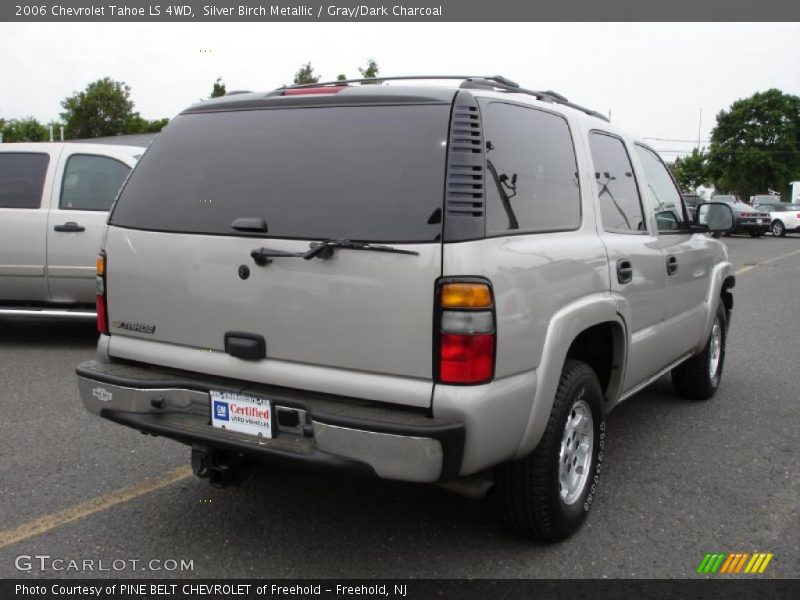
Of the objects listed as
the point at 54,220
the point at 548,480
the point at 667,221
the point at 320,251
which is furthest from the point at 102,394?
the point at 54,220

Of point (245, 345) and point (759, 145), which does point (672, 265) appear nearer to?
point (245, 345)

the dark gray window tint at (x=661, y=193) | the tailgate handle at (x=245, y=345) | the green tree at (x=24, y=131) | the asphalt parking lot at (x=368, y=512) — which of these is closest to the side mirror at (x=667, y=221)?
the dark gray window tint at (x=661, y=193)

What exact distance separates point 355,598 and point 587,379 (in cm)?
133

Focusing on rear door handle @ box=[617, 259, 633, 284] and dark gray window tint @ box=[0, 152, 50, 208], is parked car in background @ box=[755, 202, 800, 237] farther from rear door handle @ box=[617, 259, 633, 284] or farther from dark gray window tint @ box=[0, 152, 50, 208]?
rear door handle @ box=[617, 259, 633, 284]

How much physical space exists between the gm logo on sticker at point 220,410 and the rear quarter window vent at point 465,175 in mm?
1091

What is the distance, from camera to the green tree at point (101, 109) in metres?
45.3

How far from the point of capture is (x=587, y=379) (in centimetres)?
334

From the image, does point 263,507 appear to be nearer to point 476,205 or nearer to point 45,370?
point 476,205

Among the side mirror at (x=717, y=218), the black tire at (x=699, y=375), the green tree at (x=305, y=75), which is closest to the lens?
the side mirror at (x=717, y=218)

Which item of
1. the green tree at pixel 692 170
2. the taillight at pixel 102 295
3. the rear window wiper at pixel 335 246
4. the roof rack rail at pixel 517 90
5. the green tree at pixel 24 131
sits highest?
the green tree at pixel 24 131

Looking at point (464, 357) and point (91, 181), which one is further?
point (91, 181)

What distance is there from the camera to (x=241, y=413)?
294cm

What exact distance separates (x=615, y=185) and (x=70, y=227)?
4931 millimetres

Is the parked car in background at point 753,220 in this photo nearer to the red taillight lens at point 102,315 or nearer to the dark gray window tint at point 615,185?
the dark gray window tint at point 615,185
